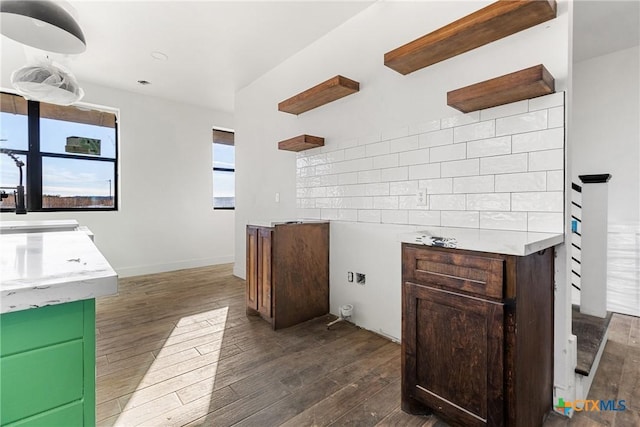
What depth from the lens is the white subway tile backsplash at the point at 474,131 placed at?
182 cm

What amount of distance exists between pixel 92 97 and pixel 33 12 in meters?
3.29

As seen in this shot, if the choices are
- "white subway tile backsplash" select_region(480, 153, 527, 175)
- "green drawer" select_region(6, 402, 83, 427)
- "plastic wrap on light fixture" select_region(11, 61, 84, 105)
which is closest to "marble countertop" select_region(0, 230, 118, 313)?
"green drawer" select_region(6, 402, 83, 427)

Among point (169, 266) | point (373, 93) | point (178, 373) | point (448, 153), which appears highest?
point (373, 93)

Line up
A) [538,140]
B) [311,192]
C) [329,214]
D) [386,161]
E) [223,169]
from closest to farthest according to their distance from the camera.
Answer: [538,140] < [386,161] < [329,214] < [311,192] < [223,169]

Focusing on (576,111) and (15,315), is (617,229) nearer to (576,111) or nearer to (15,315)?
(576,111)

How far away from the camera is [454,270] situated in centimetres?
137

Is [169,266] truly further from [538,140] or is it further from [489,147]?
[538,140]

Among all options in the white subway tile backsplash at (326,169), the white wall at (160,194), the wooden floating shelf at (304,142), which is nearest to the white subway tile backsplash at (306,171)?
the white subway tile backsplash at (326,169)

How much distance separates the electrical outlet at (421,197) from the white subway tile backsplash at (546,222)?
2.13ft

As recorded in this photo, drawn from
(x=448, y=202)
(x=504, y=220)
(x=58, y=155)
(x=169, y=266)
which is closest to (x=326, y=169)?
(x=448, y=202)

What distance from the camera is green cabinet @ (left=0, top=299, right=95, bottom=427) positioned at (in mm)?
580

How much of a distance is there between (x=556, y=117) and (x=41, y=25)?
2650 mm

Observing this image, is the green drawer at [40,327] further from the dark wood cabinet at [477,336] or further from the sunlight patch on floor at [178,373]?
the dark wood cabinet at [477,336]

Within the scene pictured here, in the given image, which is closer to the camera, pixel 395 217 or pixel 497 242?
pixel 497 242
